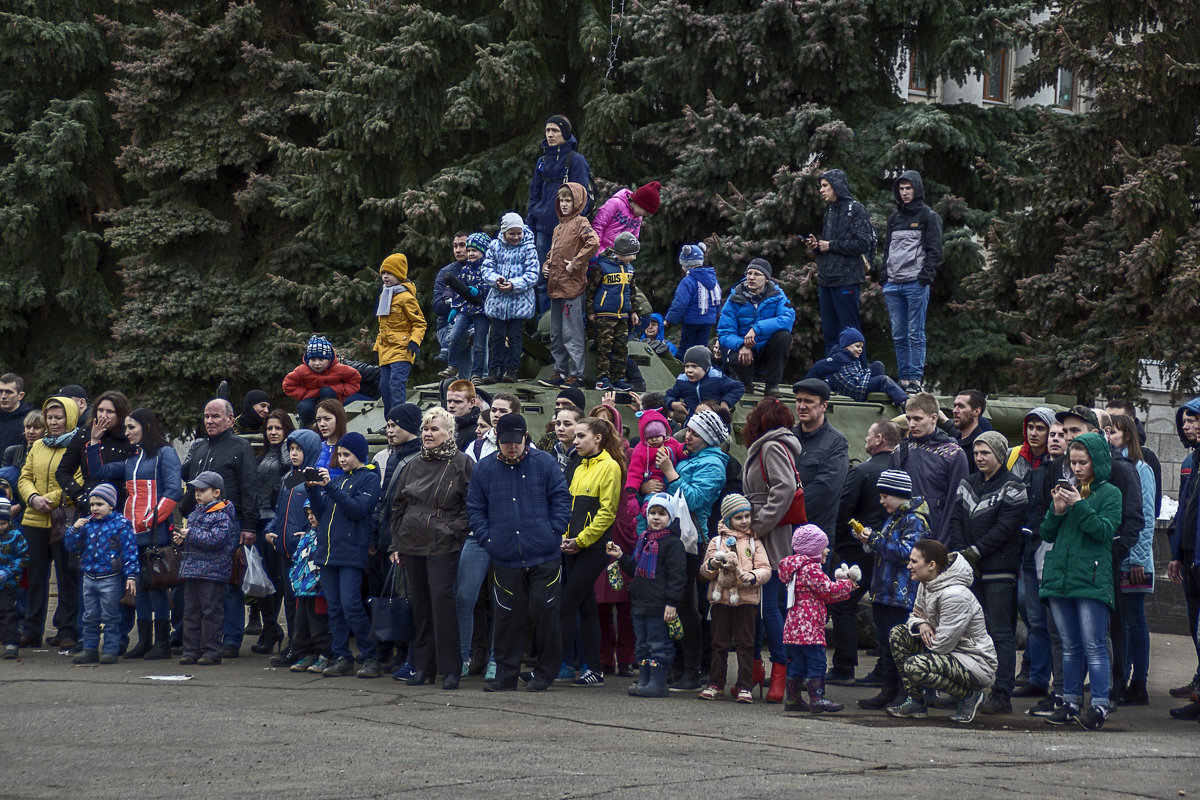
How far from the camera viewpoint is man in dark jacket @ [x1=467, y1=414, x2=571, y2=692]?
9992 millimetres

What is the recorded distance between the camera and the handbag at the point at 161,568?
1122cm

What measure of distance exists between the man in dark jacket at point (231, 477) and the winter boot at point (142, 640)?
57 centimetres

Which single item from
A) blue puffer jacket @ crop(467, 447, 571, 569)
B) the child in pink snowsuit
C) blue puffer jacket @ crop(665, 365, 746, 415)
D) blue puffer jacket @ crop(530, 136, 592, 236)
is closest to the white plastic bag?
blue puffer jacket @ crop(467, 447, 571, 569)

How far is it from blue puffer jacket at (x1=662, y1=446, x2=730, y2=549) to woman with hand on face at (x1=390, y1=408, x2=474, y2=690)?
131cm

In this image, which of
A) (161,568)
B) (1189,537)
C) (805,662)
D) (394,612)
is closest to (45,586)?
(161,568)

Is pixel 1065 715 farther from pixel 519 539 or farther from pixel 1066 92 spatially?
pixel 1066 92

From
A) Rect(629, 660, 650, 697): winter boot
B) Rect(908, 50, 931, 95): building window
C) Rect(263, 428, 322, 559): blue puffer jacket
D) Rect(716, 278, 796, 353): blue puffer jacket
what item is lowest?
Rect(629, 660, 650, 697): winter boot

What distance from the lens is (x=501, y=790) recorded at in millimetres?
6617

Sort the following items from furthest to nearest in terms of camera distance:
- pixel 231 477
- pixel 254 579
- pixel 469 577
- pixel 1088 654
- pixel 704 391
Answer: pixel 704 391
pixel 231 477
pixel 254 579
pixel 469 577
pixel 1088 654

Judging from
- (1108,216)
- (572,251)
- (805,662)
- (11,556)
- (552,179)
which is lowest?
(805,662)

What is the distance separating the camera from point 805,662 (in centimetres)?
938

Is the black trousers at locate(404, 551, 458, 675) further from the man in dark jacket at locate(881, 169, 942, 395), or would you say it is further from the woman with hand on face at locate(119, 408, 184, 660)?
the man in dark jacket at locate(881, 169, 942, 395)

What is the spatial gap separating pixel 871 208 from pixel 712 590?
37.0ft

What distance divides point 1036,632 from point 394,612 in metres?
4.46
